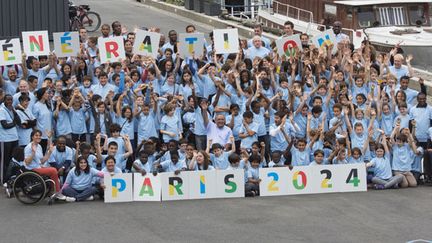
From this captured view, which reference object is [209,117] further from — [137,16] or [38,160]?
[137,16]

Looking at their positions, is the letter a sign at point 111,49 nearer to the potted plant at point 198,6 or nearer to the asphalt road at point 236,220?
the asphalt road at point 236,220

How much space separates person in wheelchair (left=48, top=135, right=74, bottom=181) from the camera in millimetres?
16808

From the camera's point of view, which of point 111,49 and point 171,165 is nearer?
point 171,165

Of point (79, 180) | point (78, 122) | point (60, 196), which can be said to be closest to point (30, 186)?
point (60, 196)

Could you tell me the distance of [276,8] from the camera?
112 ft

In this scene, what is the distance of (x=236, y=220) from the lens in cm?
1502

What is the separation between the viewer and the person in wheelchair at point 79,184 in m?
16.4

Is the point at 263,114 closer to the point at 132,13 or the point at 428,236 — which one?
the point at 428,236

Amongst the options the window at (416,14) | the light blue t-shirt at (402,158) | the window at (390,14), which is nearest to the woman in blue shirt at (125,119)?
the light blue t-shirt at (402,158)

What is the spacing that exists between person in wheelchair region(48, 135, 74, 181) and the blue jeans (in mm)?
464

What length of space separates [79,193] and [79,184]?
146mm

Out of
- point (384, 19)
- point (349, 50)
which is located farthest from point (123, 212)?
point (384, 19)

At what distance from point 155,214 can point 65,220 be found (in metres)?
1.39

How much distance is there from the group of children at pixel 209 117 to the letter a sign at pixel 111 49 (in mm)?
205
